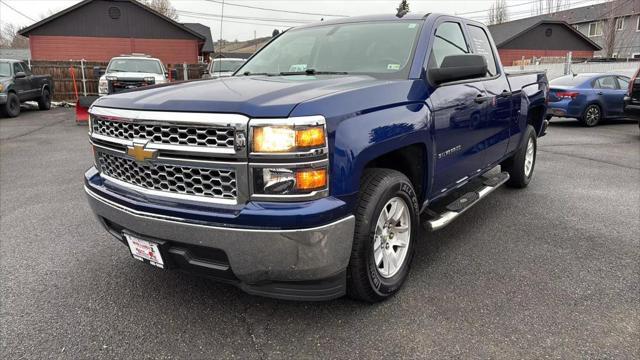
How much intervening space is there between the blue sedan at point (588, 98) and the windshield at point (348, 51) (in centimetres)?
1088

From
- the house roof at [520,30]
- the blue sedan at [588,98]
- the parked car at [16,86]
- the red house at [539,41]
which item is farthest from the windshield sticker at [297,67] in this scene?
the red house at [539,41]

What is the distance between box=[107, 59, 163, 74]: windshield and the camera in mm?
14508

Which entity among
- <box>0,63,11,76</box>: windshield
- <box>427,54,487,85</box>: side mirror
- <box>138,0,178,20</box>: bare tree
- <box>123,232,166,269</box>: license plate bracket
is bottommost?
<box>123,232,166,269</box>: license plate bracket

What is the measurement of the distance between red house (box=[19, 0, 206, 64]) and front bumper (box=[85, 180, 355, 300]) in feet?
93.5

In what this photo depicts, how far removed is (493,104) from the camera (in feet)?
14.3

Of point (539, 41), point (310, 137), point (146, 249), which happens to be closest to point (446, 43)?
point (310, 137)

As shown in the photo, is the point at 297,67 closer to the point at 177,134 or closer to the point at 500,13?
the point at 177,134

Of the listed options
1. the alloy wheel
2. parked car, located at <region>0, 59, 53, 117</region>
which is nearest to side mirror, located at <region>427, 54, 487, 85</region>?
the alloy wheel

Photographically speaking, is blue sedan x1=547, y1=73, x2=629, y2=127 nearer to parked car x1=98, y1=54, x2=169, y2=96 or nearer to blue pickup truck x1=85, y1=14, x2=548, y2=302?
blue pickup truck x1=85, y1=14, x2=548, y2=302

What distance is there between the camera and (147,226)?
2562 mm

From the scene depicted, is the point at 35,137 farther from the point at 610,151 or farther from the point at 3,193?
the point at 610,151

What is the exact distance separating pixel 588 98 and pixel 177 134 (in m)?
13.3

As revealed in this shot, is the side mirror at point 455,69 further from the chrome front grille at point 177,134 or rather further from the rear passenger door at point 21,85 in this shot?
the rear passenger door at point 21,85

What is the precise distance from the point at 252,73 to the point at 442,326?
2.52m
